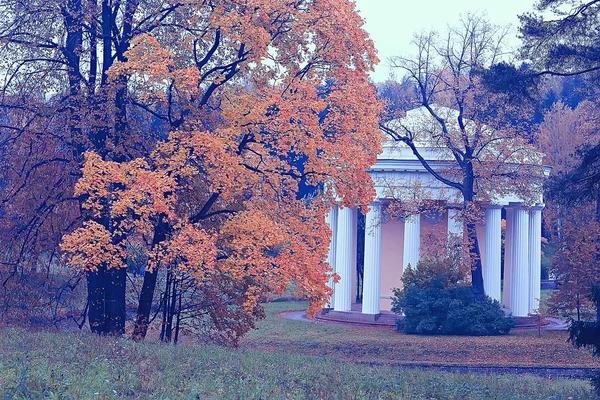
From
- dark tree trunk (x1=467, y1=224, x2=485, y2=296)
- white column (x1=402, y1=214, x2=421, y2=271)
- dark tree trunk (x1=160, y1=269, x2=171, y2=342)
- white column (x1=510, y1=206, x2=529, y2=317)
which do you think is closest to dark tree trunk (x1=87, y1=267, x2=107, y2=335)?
dark tree trunk (x1=160, y1=269, x2=171, y2=342)

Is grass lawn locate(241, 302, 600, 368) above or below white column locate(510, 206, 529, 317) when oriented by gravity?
below

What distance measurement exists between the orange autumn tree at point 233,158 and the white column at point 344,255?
60.7 ft

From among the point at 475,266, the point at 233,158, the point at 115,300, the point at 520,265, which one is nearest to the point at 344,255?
the point at 475,266

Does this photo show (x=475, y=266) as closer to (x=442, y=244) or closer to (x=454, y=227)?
(x=442, y=244)

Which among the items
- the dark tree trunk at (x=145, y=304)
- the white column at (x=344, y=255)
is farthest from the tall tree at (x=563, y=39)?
the white column at (x=344, y=255)

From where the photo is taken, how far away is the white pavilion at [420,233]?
36500 millimetres

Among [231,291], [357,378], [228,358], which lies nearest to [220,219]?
[231,291]

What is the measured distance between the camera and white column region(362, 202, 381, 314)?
3738 cm

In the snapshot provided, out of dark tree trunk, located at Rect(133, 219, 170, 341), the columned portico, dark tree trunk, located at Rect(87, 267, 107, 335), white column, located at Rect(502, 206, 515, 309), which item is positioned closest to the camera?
dark tree trunk, located at Rect(133, 219, 170, 341)

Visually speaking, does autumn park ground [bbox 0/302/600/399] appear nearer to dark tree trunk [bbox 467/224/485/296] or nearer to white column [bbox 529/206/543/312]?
dark tree trunk [bbox 467/224/485/296]

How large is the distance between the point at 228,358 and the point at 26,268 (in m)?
7.90

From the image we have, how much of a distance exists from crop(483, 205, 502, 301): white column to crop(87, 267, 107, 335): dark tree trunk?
2273cm

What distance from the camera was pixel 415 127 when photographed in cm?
3553

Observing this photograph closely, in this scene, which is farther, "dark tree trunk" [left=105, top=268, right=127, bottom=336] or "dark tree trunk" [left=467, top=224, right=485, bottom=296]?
"dark tree trunk" [left=467, top=224, right=485, bottom=296]
